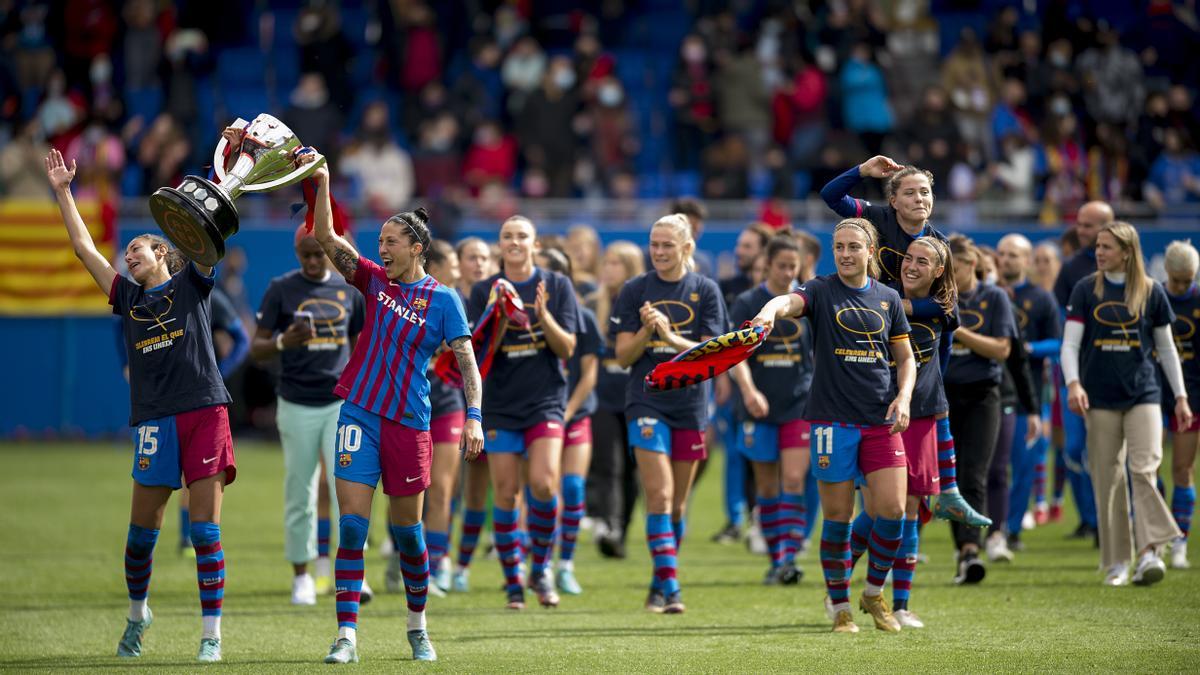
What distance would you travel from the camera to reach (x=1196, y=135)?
22234 mm

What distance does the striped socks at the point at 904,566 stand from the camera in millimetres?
9109

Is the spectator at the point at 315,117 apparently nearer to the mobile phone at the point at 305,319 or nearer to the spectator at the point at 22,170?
the spectator at the point at 22,170

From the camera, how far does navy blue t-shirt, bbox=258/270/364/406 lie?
416 inches

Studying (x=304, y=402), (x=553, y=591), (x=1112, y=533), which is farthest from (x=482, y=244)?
(x=1112, y=533)

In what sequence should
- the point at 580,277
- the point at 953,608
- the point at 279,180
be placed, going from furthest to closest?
the point at 580,277
the point at 953,608
the point at 279,180

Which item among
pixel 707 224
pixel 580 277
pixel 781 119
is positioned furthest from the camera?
pixel 781 119

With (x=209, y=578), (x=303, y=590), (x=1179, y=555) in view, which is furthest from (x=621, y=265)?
(x=209, y=578)

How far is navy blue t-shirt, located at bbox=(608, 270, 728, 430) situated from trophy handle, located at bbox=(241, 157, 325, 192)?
8.97ft

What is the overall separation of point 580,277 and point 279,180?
17.5ft

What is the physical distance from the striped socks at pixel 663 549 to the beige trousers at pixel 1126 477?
3.25m

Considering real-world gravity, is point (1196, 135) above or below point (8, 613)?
above

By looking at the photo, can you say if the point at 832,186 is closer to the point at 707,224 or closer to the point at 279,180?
the point at 279,180

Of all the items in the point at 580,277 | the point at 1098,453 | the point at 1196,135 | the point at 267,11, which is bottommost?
the point at 1098,453

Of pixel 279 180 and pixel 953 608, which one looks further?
pixel 953 608
